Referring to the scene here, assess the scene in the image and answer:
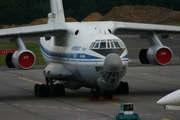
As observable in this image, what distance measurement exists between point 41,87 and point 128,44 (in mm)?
36174

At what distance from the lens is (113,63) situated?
23.9m

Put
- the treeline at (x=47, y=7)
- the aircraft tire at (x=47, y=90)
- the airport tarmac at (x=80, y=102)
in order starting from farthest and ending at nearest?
the treeline at (x=47, y=7), the aircraft tire at (x=47, y=90), the airport tarmac at (x=80, y=102)

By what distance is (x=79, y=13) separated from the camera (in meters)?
89.1

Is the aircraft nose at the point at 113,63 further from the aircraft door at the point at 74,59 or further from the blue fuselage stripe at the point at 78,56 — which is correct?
the aircraft door at the point at 74,59

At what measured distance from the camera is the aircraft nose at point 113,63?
2389 centimetres

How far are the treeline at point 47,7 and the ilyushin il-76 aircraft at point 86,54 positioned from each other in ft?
173

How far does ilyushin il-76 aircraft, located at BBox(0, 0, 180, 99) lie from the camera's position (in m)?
24.6

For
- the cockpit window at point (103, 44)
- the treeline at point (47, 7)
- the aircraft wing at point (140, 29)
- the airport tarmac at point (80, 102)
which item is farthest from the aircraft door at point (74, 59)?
the treeline at point (47, 7)

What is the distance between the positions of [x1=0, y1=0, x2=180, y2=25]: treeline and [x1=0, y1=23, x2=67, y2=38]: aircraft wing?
5386 cm

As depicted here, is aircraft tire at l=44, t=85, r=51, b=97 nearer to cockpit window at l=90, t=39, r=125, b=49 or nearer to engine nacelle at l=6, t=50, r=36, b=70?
engine nacelle at l=6, t=50, r=36, b=70

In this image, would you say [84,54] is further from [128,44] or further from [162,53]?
[128,44]

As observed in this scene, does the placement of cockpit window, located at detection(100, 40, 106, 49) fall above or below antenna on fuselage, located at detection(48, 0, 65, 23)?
below

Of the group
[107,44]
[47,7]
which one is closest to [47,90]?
[107,44]

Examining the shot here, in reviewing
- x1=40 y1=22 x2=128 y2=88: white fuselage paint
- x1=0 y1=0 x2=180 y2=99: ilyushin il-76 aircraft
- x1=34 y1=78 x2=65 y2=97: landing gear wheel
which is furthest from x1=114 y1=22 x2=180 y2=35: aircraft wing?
x1=34 y1=78 x2=65 y2=97: landing gear wheel
